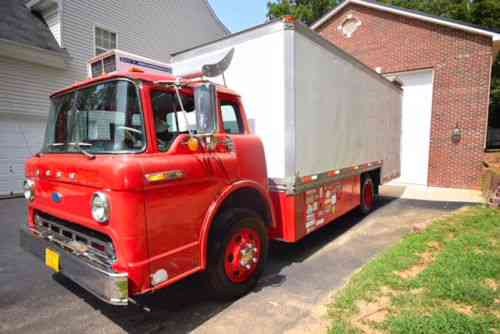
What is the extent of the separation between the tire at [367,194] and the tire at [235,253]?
378 cm

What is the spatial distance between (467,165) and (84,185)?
11151mm

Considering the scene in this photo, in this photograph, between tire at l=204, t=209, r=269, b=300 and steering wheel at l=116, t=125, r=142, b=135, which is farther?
tire at l=204, t=209, r=269, b=300

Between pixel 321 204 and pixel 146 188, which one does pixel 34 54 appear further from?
pixel 321 204

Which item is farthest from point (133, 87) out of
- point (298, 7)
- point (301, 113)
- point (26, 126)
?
point (298, 7)

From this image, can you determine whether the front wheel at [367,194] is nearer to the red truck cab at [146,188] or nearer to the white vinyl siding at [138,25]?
the red truck cab at [146,188]

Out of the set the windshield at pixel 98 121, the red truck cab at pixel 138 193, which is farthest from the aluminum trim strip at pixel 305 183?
the windshield at pixel 98 121

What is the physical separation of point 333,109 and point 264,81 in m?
1.46

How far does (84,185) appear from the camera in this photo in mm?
2373

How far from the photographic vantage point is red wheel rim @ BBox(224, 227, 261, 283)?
309cm

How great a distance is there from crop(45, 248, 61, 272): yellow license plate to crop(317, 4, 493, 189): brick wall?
11.2m

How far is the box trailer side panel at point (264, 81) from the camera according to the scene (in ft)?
11.8

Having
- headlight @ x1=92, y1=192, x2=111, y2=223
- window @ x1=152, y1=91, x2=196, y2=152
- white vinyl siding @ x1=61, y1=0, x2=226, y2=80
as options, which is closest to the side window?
window @ x1=152, y1=91, x2=196, y2=152

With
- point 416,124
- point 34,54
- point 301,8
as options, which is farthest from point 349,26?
point 301,8

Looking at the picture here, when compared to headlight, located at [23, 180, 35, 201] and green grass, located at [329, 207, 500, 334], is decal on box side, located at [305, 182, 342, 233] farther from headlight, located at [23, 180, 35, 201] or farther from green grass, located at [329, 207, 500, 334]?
headlight, located at [23, 180, 35, 201]
